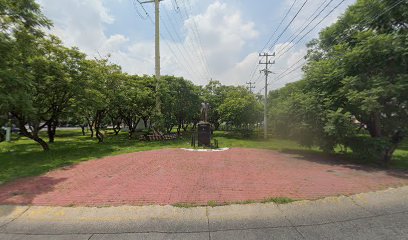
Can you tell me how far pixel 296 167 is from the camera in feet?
35.9

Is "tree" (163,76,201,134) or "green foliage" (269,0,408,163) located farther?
"tree" (163,76,201,134)

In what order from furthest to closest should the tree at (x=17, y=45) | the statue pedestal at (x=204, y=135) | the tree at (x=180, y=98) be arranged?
the tree at (x=180, y=98) < the statue pedestal at (x=204, y=135) < the tree at (x=17, y=45)

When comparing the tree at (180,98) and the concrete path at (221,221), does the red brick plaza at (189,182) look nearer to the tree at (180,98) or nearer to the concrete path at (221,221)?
the concrete path at (221,221)

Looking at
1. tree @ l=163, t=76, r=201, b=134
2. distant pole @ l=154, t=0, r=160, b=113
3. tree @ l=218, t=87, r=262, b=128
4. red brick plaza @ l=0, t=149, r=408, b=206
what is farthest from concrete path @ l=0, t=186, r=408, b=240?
tree @ l=218, t=87, r=262, b=128

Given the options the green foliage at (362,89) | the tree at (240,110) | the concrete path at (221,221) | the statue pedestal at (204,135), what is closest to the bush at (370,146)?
the green foliage at (362,89)

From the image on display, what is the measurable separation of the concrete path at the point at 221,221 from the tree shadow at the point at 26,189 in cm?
56

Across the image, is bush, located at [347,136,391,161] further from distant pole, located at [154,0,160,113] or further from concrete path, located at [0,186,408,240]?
distant pole, located at [154,0,160,113]

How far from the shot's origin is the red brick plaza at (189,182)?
22.2 feet

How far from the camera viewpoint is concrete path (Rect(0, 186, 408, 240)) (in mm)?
4668

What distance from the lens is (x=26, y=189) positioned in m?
7.79

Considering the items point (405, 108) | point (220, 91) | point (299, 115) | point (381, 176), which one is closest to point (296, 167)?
point (381, 176)

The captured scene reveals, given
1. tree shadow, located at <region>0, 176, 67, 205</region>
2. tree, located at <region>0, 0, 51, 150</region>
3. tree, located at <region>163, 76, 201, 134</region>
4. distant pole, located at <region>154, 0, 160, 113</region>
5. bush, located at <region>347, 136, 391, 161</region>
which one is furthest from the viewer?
tree, located at <region>163, 76, 201, 134</region>

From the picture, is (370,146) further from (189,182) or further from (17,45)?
(17,45)

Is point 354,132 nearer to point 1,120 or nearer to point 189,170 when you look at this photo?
point 189,170
